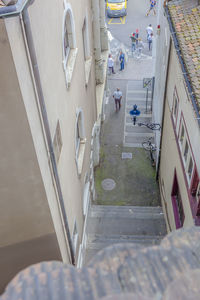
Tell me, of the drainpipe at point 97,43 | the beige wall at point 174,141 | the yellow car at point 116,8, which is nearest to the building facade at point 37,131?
the beige wall at point 174,141

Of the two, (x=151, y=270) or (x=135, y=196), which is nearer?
(x=151, y=270)

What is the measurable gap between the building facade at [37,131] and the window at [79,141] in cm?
19

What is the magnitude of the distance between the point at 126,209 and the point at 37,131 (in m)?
11.4

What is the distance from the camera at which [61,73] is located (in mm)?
8398

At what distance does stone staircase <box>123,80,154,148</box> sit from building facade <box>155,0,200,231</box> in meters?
6.02

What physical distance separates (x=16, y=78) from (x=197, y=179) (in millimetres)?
6375

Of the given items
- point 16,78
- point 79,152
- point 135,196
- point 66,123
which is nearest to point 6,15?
point 16,78

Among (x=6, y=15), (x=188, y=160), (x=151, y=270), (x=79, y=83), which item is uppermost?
(x=6, y=15)

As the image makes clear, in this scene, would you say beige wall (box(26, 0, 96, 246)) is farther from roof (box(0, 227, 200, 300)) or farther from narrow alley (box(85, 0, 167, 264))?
roof (box(0, 227, 200, 300))

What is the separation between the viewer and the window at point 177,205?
12.0 meters

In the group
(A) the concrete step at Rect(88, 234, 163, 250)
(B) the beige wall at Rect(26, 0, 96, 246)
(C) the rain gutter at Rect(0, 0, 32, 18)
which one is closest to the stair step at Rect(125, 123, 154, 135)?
(A) the concrete step at Rect(88, 234, 163, 250)

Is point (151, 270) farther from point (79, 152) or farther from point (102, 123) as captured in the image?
point (102, 123)

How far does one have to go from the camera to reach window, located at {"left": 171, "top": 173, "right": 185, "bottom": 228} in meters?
12.0

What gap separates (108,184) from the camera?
59.8 feet
